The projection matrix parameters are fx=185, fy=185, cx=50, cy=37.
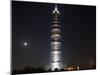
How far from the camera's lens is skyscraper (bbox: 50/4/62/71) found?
9.90 ft

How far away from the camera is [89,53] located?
3186 millimetres

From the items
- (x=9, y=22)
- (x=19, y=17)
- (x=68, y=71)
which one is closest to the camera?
(x=9, y=22)

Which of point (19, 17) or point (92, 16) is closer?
point (19, 17)

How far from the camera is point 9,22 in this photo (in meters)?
2.66

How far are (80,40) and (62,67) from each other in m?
0.55

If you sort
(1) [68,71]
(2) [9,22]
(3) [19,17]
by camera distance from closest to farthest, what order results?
(2) [9,22], (3) [19,17], (1) [68,71]

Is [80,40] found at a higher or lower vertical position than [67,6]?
lower

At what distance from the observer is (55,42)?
3.03 meters

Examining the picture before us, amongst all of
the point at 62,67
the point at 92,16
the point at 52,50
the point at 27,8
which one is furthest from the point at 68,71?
the point at 27,8

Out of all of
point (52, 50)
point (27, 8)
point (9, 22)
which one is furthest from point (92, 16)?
point (9, 22)

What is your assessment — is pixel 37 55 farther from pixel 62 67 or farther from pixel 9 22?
pixel 9 22

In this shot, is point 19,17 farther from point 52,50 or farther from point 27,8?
point 52,50

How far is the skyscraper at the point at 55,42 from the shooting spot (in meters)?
3.02

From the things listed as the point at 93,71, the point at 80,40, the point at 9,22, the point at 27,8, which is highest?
the point at 27,8
